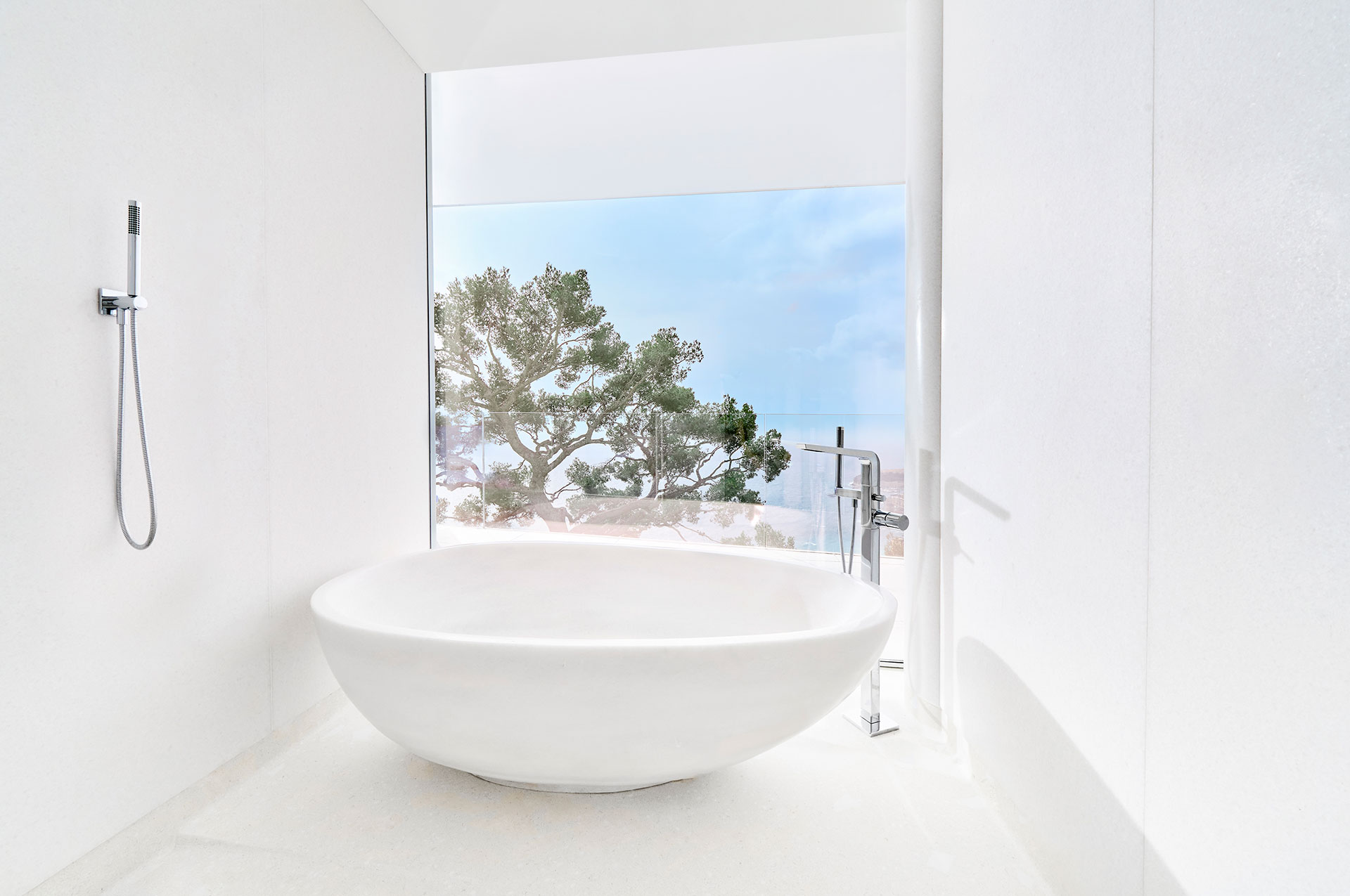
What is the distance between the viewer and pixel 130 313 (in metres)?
1.46

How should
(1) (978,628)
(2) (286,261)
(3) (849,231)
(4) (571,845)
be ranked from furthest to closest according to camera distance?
(3) (849,231)
(2) (286,261)
(1) (978,628)
(4) (571,845)

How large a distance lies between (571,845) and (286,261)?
1857 mm

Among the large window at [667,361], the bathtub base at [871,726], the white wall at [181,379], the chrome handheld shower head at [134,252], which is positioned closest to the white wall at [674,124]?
the large window at [667,361]

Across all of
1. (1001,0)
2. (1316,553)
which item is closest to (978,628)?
(1316,553)

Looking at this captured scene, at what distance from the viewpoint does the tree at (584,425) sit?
3.50 meters

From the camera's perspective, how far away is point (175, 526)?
65.0 inches

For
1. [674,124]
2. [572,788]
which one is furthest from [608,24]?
[572,788]

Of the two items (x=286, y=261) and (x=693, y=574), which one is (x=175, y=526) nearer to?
(x=286, y=261)

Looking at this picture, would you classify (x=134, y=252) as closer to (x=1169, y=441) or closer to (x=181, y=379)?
(x=181, y=379)

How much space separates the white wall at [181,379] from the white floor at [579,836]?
20cm

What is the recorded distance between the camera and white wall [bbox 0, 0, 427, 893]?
4.29 feet

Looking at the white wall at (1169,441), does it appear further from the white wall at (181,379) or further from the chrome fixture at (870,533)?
the white wall at (181,379)

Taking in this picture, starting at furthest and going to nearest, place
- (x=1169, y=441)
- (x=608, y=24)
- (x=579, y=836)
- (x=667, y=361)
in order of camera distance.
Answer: (x=667, y=361) → (x=608, y=24) → (x=579, y=836) → (x=1169, y=441)

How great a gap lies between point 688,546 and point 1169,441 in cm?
170
